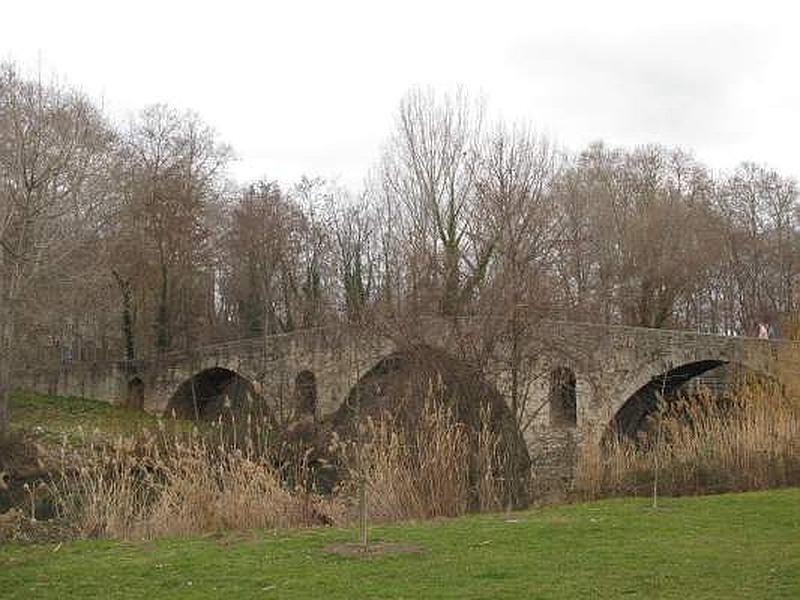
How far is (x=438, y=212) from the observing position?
24.7 metres

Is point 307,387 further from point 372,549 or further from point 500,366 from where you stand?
point 372,549

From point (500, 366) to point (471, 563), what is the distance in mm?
6915

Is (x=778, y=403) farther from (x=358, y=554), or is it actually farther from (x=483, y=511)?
(x=358, y=554)

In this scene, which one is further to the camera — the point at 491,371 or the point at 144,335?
the point at 144,335

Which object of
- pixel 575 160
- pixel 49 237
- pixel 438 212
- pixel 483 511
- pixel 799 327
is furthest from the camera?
pixel 575 160

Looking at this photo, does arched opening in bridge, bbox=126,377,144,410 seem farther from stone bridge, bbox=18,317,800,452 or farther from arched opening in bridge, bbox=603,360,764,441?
arched opening in bridge, bbox=603,360,764,441

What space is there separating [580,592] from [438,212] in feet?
64.0

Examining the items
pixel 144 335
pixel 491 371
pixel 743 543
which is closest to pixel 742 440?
pixel 491 371

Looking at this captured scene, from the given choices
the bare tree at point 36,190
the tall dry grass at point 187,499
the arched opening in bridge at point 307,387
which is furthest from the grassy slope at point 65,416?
the tall dry grass at point 187,499

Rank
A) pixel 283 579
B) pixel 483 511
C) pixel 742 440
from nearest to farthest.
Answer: pixel 283 579 < pixel 483 511 < pixel 742 440

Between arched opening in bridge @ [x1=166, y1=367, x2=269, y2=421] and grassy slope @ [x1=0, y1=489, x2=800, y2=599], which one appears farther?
arched opening in bridge @ [x1=166, y1=367, x2=269, y2=421]

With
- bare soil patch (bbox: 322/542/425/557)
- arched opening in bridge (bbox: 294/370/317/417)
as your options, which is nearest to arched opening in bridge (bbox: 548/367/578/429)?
arched opening in bridge (bbox: 294/370/317/417)

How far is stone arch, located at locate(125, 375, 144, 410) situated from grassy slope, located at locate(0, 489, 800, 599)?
73.6 feet

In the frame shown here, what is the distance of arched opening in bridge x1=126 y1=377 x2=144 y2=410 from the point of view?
30.7m
